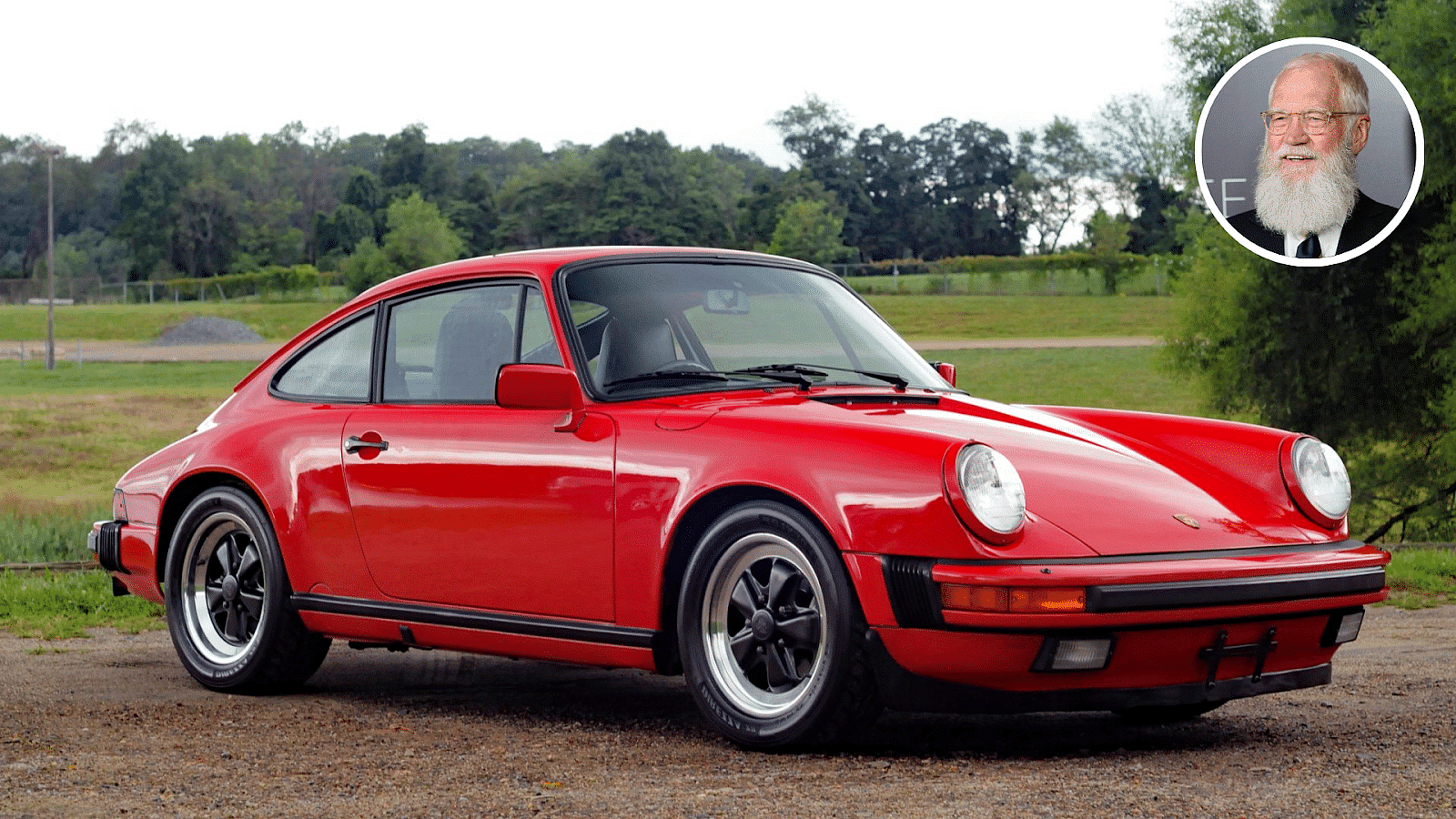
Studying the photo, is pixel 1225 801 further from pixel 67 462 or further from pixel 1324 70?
pixel 67 462

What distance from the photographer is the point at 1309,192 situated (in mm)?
17984

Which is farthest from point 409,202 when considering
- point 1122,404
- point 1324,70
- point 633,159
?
point 1324,70

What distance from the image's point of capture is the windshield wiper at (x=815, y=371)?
5504 mm

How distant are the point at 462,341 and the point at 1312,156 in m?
13.3

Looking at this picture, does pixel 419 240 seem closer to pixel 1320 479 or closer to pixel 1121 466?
pixel 1320 479

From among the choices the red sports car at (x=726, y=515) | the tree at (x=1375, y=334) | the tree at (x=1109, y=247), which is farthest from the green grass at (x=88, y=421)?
the tree at (x=1109, y=247)

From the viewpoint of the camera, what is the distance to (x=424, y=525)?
5711mm

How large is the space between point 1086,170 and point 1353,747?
11285 cm

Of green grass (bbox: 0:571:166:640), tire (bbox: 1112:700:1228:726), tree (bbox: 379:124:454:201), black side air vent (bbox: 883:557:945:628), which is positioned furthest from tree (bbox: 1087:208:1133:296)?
black side air vent (bbox: 883:557:945:628)

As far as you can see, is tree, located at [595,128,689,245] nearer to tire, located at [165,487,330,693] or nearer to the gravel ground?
tire, located at [165,487,330,693]

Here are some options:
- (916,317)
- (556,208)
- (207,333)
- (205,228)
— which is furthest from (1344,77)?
(205,228)

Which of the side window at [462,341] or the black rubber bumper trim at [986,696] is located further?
the side window at [462,341]

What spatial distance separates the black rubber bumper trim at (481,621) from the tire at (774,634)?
283 millimetres

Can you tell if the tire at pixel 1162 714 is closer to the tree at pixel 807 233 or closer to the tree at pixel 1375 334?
the tree at pixel 1375 334
